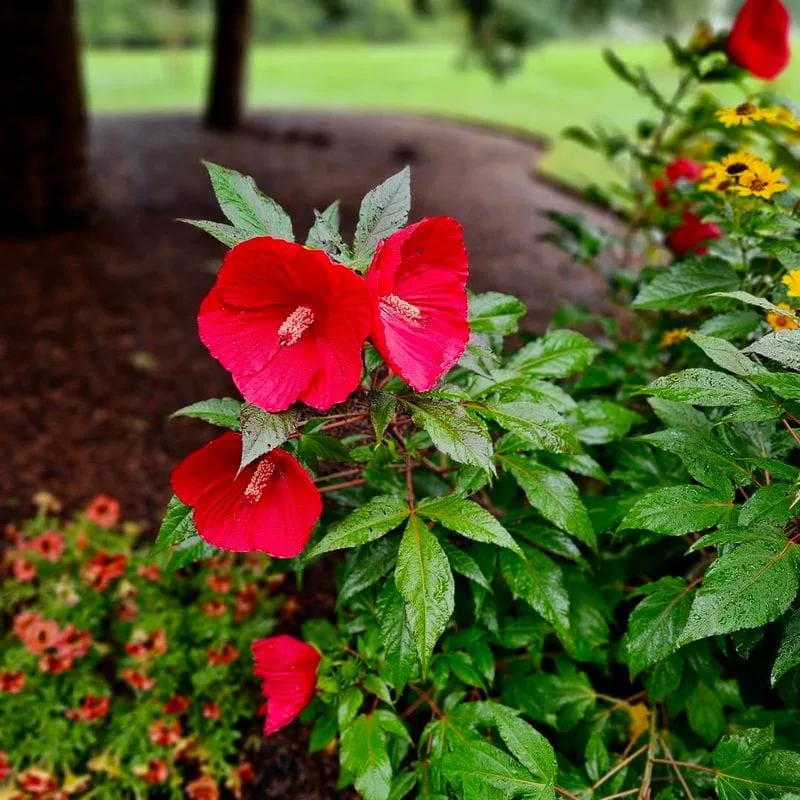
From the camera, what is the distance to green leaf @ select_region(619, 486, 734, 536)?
1.02m

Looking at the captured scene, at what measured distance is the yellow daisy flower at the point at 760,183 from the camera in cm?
117

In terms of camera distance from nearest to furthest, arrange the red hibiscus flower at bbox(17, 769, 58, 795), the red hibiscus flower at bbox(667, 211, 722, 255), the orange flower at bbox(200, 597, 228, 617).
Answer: the red hibiscus flower at bbox(17, 769, 58, 795), the orange flower at bbox(200, 597, 228, 617), the red hibiscus flower at bbox(667, 211, 722, 255)

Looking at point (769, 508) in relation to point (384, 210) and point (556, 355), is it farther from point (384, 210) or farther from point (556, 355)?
point (384, 210)

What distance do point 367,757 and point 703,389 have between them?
741mm

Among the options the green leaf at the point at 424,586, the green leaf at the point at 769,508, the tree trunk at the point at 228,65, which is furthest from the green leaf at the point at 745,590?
the tree trunk at the point at 228,65

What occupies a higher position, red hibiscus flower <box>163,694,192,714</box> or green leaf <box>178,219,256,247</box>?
green leaf <box>178,219,256,247</box>

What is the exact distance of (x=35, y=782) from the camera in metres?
1.42

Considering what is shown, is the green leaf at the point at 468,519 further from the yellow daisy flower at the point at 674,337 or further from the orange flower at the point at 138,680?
the orange flower at the point at 138,680

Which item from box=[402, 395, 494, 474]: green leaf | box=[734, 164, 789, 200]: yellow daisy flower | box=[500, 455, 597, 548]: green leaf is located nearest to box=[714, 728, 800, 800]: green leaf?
box=[500, 455, 597, 548]: green leaf

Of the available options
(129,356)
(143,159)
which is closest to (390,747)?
(129,356)

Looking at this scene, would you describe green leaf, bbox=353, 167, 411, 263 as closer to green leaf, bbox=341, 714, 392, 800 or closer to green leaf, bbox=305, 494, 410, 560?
green leaf, bbox=305, 494, 410, 560

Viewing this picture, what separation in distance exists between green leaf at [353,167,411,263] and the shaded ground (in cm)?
146

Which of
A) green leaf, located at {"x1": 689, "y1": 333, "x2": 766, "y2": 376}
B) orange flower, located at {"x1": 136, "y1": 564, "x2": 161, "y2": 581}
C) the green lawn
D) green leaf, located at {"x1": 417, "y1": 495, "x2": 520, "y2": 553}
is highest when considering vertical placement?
green leaf, located at {"x1": 689, "y1": 333, "x2": 766, "y2": 376}

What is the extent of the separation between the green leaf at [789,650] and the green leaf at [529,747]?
317mm
